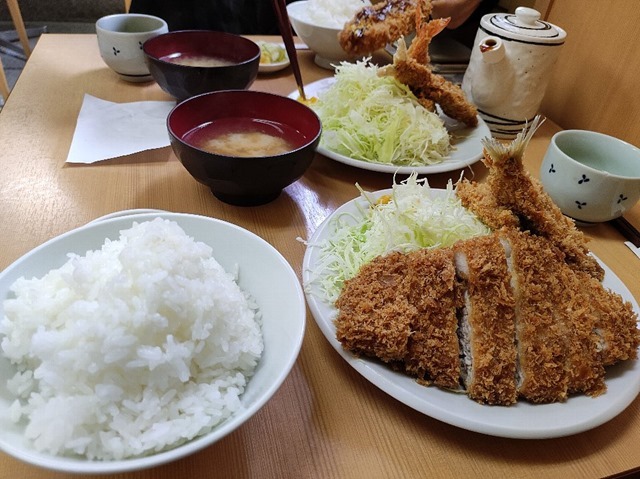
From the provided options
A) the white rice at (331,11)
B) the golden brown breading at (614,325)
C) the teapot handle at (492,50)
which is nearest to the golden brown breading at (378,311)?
the golden brown breading at (614,325)

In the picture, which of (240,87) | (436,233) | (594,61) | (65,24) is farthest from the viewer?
(65,24)

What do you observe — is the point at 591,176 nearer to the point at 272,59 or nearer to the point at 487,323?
the point at 487,323

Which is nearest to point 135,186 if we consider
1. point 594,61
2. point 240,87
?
point 240,87

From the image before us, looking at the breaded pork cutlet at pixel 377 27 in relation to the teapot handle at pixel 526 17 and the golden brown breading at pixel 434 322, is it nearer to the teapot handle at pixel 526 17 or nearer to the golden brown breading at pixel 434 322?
the teapot handle at pixel 526 17

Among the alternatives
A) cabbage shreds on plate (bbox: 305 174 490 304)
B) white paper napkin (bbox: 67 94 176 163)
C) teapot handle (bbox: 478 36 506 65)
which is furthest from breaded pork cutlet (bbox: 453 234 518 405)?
white paper napkin (bbox: 67 94 176 163)

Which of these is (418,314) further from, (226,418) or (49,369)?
(49,369)

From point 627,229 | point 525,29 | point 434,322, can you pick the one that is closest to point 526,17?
point 525,29

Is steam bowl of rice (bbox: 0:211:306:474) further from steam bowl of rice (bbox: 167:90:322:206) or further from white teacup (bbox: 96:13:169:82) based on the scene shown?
white teacup (bbox: 96:13:169:82)
